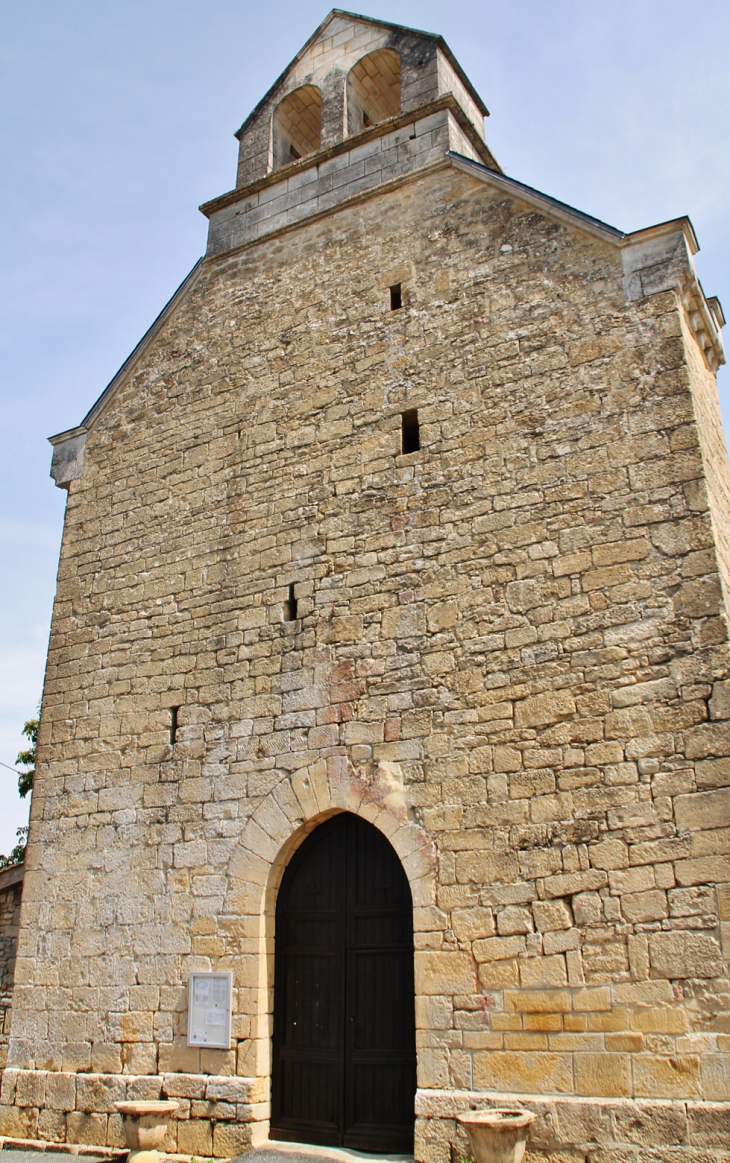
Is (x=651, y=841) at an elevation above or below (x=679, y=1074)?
above

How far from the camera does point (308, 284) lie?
24.6 ft

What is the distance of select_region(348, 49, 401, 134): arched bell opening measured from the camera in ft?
26.8

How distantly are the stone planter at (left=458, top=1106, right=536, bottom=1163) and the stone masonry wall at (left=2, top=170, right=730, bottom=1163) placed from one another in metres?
0.32

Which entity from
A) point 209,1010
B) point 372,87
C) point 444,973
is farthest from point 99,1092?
point 372,87

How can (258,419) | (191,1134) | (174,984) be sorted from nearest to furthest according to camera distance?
(191,1134), (174,984), (258,419)

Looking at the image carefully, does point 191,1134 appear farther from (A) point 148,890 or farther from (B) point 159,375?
(B) point 159,375

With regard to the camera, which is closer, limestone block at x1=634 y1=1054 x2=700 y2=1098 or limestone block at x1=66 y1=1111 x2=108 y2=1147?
limestone block at x1=634 y1=1054 x2=700 y2=1098

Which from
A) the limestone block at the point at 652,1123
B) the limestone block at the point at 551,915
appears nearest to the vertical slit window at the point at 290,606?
the limestone block at the point at 551,915

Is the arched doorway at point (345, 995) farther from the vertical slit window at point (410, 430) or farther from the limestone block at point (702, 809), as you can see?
the vertical slit window at point (410, 430)

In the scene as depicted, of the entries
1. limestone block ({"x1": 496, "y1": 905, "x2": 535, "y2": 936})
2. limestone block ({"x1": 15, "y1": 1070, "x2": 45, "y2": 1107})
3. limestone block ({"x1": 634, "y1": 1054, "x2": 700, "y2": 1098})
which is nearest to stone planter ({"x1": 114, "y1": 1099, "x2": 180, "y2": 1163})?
limestone block ({"x1": 15, "y1": 1070, "x2": 45, "y2": 1107})

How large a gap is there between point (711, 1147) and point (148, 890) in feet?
12.8

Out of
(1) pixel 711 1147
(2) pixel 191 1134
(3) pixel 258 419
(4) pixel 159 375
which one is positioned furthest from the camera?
(4) pixel 159 375

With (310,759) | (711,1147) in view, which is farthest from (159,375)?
(711,1147)

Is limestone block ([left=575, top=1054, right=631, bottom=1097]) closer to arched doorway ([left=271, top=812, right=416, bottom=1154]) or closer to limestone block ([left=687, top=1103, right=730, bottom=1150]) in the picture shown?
limestone block ([left=687, top=1103, right=730, bottom=1150])
